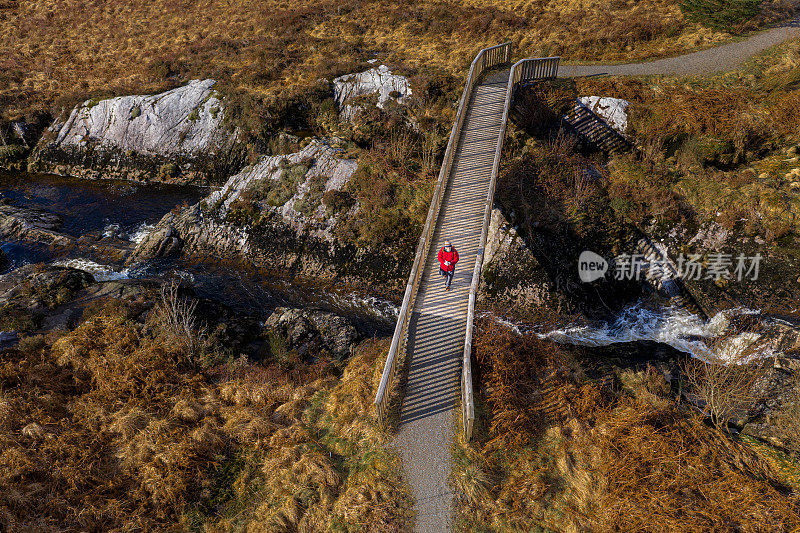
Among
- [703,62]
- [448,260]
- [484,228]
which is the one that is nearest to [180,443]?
[448,260]

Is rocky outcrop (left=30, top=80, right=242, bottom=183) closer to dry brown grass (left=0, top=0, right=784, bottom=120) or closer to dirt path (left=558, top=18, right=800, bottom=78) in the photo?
dry brown grass (left=0, top=0, right=784, bottom=120)

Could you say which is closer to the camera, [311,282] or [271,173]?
[311,282]

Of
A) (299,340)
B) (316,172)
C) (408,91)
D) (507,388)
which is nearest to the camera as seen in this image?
(507,388)

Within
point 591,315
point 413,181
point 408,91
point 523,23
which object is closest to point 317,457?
point 591,315

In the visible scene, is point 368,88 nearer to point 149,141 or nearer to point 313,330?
point 149,141

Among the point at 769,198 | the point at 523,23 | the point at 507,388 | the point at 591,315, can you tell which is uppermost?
the point at 523,23

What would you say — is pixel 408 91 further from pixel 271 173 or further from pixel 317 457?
pixel 317 457

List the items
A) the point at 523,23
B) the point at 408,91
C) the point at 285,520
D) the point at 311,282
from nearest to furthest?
the point at 285,520 → the point at 311,282 → the point at 408,91 → the point at 523,23
